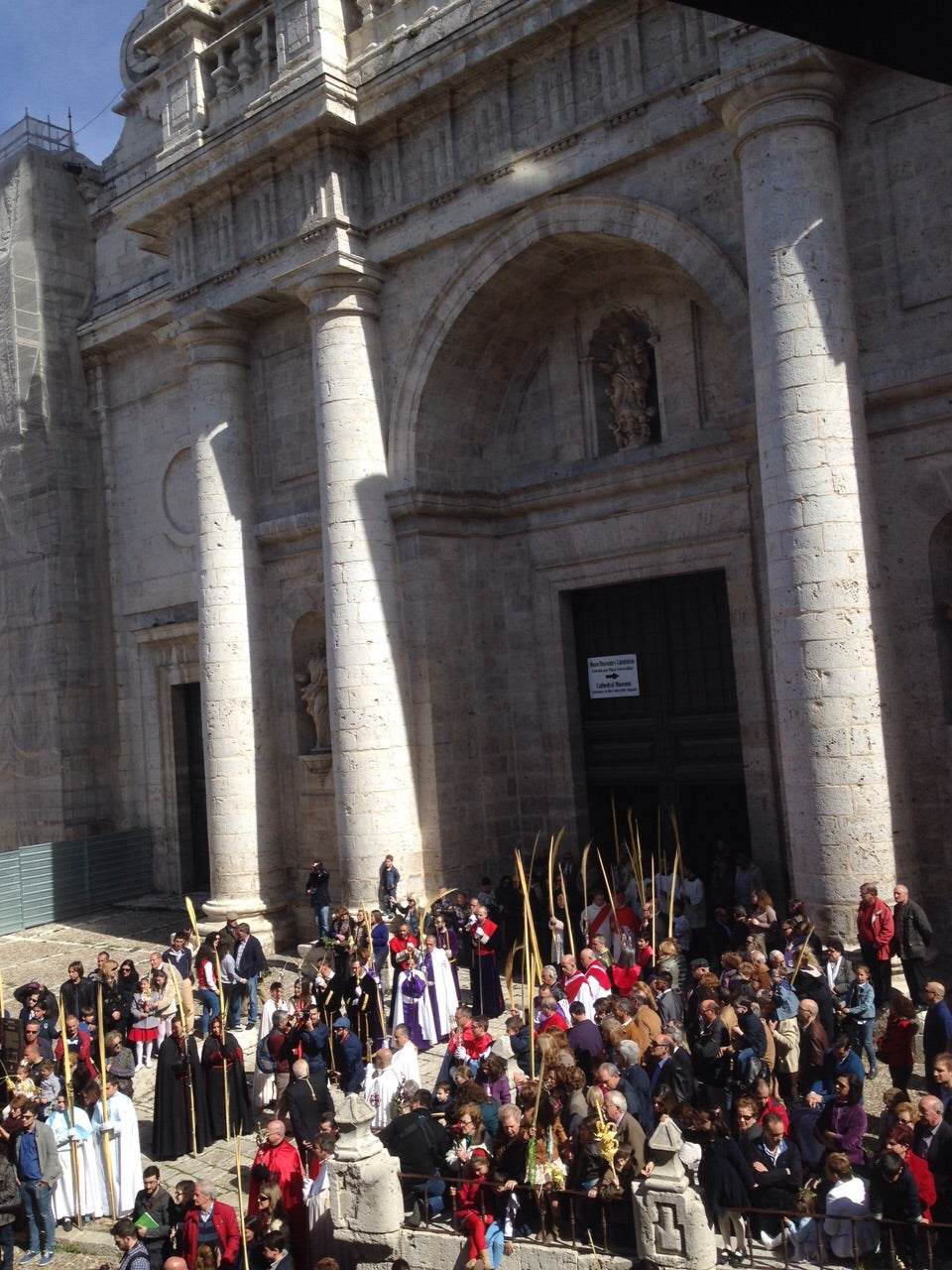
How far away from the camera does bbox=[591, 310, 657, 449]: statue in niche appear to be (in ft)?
58.7

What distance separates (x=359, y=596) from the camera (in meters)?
18.2

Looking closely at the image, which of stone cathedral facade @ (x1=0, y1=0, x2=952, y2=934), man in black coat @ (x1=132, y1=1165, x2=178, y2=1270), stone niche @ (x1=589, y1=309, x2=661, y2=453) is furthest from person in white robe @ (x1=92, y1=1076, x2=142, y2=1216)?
stone niche @ (x1=589, y1=309, x2=661, y2=453)

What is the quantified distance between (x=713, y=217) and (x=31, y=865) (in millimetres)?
18446

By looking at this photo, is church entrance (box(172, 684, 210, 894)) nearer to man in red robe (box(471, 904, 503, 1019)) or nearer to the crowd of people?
the crowd of people

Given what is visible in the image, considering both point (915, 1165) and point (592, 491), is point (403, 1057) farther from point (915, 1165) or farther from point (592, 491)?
point (592, 491)

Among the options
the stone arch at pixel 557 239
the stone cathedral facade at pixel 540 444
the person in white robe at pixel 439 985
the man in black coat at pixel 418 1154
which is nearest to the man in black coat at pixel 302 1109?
the man in black coat at pixel 418 1154

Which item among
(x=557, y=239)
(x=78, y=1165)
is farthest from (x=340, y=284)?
(x=78, y=1165)

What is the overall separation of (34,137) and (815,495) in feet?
72.8

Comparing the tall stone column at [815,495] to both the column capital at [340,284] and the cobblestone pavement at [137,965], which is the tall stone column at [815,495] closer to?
the cobblestone pavement at [137,965]

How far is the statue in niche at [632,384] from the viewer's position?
17.9m

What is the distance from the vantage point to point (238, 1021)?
15.7 m

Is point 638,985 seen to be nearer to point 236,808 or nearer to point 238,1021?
point 238,1021

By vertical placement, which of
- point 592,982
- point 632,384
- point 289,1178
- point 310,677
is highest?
point 632,384

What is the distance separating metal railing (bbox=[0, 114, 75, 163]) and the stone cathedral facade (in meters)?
5.72
